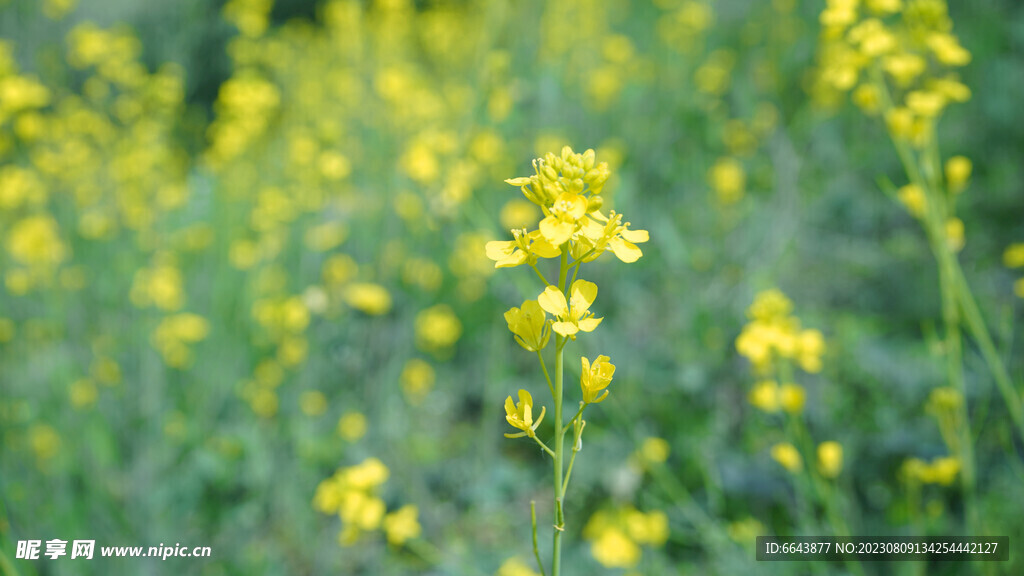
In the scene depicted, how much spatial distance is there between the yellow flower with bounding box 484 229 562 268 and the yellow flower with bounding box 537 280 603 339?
43 millimetres

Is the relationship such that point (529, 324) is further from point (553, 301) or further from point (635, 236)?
point (635, 236)

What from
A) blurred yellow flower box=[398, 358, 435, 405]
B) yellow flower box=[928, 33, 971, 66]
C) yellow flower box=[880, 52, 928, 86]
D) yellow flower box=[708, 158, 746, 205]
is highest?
yellow flower box=[708, 158, 746, 205]

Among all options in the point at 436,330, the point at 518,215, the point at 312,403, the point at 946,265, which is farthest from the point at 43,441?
the point at 946,265

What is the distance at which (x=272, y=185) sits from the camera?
161 inches

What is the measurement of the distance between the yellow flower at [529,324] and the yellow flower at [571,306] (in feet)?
0.08

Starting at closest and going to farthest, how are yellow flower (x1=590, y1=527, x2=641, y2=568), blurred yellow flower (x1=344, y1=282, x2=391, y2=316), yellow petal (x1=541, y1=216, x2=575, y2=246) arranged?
yellow petal (x1=541, y1=216, x2=575, y2=246), yellow flower (x1=590, y1=527, x2=641, y2=568), blurred yellow flower (x1=344, y1=282, x2=391, y2=316)

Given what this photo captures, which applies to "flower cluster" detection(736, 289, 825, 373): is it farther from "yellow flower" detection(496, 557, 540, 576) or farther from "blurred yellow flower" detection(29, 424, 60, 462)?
"blurred yellow flower" detection(29, 424, 60, 462)

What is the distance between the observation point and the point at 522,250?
0.78m

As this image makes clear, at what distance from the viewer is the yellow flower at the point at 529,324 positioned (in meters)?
0.74

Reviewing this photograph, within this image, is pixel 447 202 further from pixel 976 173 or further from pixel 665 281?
pixel 976 173

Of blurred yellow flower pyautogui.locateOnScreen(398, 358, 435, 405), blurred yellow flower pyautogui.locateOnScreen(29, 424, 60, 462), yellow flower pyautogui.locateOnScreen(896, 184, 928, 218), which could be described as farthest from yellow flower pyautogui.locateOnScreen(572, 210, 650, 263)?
blurred yellow flower pyautogui.locateOnScreen(29, 424, 60, 462)

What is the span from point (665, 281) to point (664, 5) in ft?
9.13

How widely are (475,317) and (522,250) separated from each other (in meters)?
2.23

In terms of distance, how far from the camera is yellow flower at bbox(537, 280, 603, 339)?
69 centimetres
